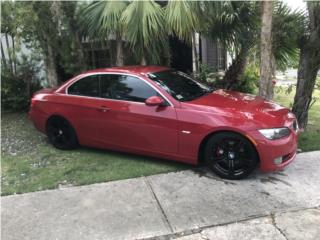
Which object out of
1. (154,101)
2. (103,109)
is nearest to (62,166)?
(103,109)

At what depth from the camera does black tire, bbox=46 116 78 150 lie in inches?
254

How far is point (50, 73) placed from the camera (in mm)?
9289

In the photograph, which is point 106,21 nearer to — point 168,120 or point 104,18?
point 104,18

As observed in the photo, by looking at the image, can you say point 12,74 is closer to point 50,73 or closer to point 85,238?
point 50,73

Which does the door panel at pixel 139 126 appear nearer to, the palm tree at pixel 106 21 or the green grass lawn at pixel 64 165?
the green grass lawn at pixel 64 165

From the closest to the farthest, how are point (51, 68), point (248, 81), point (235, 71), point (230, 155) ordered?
point (230, 155) < point (51, 68) < point (235, 71) < point (248, 81)

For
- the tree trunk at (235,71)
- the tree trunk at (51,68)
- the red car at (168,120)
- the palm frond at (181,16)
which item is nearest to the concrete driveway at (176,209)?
the red car at (168,120)

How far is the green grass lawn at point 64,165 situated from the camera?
5359mm

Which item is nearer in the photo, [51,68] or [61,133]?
[61,133]

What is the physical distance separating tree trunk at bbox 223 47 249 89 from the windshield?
3.39 metres

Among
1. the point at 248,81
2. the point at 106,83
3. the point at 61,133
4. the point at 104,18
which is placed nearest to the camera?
the point at 106,83

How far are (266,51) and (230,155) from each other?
245 centimetres

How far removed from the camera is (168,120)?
5.29m

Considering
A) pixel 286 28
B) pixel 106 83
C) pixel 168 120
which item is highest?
pixel 286 28
